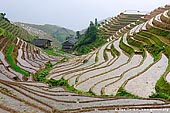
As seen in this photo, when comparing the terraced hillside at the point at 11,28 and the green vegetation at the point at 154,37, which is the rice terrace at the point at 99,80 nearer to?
the green vegetation at the point at 154,37

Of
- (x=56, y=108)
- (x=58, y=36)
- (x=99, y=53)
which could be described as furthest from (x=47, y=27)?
(x=56, y=108)

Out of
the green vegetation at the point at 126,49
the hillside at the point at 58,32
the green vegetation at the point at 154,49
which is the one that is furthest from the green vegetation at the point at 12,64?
the hillside at the point at 58,32

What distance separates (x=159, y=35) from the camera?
33.3m

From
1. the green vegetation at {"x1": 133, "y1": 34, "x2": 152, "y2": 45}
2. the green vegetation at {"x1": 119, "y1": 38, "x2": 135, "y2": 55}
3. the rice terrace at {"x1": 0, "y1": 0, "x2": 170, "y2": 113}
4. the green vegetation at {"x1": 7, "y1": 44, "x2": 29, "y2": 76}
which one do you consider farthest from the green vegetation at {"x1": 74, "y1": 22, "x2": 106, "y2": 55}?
the green vegetation at {"x1": 7, "y1": 44, "x2": 29, "y2": 76}

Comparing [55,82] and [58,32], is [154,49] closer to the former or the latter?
[55,82]

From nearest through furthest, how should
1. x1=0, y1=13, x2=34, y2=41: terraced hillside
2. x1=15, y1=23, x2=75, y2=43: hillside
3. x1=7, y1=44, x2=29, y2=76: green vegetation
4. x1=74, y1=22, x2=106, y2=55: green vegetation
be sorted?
x1=7, y1=44, x2=29, y2=76: green vegetation → x1=74, y1=22, x2=106, y2=55: green vegetation → x1=0, y1=13, x2=34, y2=41: terraced hillside → x1=15, y1=23, x2=75, y2=43: hillside

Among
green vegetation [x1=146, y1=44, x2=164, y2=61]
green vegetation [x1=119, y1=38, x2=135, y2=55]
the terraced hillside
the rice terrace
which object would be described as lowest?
the rice terrace

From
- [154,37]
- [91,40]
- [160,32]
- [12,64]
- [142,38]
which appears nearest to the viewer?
[12,64]

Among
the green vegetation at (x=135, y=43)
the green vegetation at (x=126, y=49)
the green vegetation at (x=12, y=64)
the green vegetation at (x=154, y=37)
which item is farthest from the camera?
the green vegetation at (x=135, y=43)

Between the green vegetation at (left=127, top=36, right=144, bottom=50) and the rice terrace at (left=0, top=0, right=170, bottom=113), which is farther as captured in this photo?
the green vegetation at (left=127, top=36, right=144, bottom=50)

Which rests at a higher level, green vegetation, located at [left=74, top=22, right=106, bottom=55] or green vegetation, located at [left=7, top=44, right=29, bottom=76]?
green vegetation, located at [left=74, top=22, right=106, bottom=55]

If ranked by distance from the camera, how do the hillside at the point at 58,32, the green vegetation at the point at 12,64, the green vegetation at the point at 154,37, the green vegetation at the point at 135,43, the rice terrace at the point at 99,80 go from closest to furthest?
the rice terrace at the point at 99,80 < the green vegetation at the point at 12,64 < the green vegetation at the point at 154,37 < the green vegetation at the point at 135,43 < the hillside at the point at 58,32

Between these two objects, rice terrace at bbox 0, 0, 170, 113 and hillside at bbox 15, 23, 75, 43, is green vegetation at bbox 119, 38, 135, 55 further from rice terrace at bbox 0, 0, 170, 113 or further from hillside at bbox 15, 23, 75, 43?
hillside at bbox 15, 23, 75, 43

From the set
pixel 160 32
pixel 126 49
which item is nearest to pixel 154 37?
pixel 160 32
